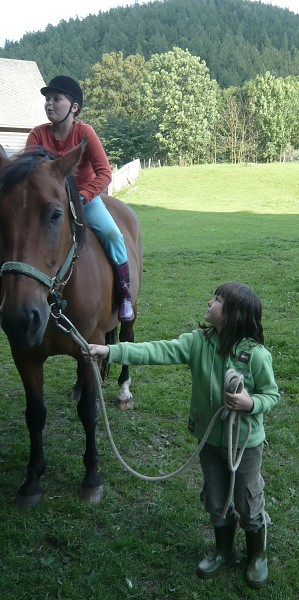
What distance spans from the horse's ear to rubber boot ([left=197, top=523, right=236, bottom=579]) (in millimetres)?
2083

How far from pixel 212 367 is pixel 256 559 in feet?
3.61

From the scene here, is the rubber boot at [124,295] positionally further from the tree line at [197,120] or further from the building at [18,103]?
the tree line at [197,120]

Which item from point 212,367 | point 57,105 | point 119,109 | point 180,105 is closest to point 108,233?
point 57,105

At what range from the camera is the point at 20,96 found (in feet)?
86.4

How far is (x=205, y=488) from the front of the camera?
2.70 m

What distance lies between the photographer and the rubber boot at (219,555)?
8.82 ft

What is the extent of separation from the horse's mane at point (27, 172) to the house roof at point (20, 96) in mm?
22766

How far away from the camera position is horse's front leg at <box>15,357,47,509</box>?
10.9 ft

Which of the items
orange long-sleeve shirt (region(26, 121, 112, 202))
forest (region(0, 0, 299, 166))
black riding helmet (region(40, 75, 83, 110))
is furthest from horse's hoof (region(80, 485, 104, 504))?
forest (region(0, 0, 299, 166))

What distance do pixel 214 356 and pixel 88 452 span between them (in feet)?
4.88

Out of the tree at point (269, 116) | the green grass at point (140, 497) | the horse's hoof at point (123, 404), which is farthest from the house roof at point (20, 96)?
the tree at point (269, 116)

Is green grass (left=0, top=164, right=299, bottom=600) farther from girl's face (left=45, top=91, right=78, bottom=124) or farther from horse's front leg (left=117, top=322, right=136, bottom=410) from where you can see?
girl's face (left=45, top=91, right=78, bottom=124)

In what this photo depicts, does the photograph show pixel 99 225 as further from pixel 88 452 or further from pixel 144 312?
pixel 144 312

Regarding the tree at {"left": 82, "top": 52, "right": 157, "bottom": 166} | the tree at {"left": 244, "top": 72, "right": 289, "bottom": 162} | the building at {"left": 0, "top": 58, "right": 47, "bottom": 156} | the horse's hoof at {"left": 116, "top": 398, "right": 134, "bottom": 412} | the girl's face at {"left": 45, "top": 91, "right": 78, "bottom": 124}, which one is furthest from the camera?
the tree at {"left": 244, "top": 72, "right": 289, "bottom": 162}
